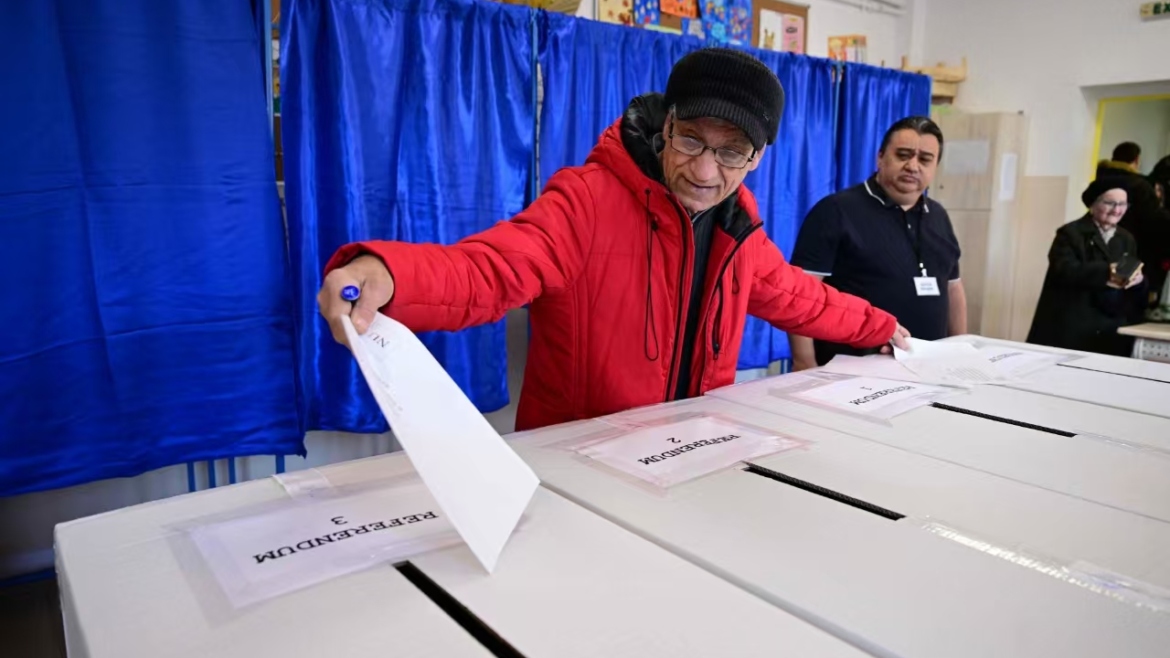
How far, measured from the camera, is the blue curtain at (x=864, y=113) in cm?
419

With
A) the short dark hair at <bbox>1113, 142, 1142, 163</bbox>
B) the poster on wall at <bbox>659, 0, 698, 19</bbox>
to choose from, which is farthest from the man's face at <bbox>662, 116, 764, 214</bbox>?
the short dark hair at <bbox>1113, 142, 1142, 163</bbox>

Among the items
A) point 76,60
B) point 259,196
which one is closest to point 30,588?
point 259,196

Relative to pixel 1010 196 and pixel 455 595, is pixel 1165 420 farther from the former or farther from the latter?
pixel 1010 196

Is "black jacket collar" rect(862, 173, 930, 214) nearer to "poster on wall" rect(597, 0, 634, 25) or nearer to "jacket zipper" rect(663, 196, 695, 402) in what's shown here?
"jacket zipper" rect(663, 196, 695, 402)

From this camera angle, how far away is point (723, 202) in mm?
1502

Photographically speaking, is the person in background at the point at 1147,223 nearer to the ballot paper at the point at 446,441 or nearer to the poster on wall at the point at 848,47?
the poster on wall at the point at 848,47

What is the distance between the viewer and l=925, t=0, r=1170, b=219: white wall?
4562mm

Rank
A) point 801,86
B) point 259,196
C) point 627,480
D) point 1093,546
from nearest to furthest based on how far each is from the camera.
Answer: point 1093,546 < point 627,480 < point 259,196 < point 801,86

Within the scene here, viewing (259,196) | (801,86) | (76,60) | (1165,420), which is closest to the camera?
(1165,420)

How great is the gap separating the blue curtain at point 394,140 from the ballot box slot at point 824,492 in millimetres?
1880

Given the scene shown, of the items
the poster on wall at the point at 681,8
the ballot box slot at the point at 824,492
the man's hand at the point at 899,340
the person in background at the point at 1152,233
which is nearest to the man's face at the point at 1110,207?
the person in background at the point at 1152,233

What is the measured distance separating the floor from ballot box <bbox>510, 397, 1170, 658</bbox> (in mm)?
1793

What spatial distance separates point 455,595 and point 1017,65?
5682mm

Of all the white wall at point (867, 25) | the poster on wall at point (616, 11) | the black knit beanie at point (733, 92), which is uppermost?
the white wall at point (867, 25)
